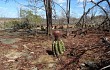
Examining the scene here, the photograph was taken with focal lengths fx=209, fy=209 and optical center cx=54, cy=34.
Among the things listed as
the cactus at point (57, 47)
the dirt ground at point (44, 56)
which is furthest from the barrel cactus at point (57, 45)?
the dirt ground at point (44, 56)

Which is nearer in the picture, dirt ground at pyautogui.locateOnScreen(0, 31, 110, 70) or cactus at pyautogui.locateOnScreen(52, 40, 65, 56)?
dirt ground at pyautogui.locateOnScreen(0, 31, 110, 70)

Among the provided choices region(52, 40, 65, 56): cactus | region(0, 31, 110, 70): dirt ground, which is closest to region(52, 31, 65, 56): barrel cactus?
region(52, 40, 65, 56): cactus

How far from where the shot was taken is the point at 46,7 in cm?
1554

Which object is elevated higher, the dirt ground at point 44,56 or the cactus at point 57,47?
the cactus at point 57,47

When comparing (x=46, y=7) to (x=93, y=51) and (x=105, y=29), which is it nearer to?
(x=105, y=29)

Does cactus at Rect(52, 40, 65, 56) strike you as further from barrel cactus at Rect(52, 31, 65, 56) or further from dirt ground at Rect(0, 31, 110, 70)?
dirt ground at Rect(0, 31, 110, 70)

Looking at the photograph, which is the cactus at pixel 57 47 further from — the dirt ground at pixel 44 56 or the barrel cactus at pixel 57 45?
the dirt ground at pixel 44 56

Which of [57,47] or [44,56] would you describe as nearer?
[57,47]

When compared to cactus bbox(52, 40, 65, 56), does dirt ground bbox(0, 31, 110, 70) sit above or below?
below

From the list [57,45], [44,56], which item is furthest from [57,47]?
[44,56]

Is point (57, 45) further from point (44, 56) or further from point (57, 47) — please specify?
point (44, 56)

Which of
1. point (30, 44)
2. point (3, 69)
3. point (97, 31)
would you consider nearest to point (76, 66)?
point (3, 69)

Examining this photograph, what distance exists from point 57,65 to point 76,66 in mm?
842

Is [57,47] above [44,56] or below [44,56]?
above
